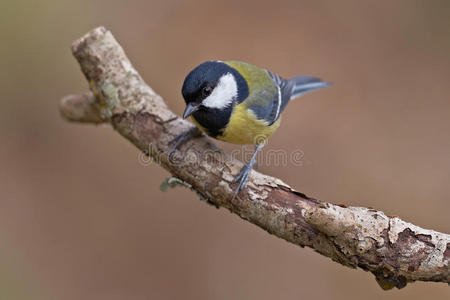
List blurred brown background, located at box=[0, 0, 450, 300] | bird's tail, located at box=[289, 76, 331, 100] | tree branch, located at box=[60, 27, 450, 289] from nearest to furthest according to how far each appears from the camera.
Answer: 1. tree branch, located at box=[60, 27, 450, 289]
2. bird's tail, located at box=[289, 76, 331, 100]
3. blurred brown background, located at box=[0, 0, 450, 300]

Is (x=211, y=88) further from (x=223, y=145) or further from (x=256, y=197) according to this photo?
(x=223, y=145)

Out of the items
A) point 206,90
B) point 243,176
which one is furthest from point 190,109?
point 243,176

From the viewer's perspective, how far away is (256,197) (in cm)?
192

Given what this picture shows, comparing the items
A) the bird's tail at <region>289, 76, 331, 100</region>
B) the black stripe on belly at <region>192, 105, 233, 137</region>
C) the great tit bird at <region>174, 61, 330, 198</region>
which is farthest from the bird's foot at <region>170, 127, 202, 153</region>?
the bird's tail at <region>289, 76, 331, 100</region>

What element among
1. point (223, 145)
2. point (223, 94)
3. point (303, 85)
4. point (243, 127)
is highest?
point (303, 85)

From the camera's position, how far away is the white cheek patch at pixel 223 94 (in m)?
2.11

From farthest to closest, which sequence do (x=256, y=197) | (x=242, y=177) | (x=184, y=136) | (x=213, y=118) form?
1. (x=184, y=136)
2. (x=213, y=118)
3. (x=242, y=177)
4. (x=256, y=197)

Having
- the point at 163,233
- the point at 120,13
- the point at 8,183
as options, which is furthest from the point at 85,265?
the point at 120,13

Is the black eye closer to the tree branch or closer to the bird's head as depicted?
the bird's head

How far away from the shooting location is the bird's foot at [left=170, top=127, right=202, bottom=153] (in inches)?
88.1

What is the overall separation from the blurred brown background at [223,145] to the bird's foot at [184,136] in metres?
1.06

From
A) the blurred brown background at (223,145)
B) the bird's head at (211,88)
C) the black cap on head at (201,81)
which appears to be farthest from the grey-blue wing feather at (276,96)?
the blurred brown background at (223,145)

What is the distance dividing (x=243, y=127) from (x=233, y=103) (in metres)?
0.13

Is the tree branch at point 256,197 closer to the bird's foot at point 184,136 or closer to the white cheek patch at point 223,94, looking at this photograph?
the bird's foot at point 184,136
